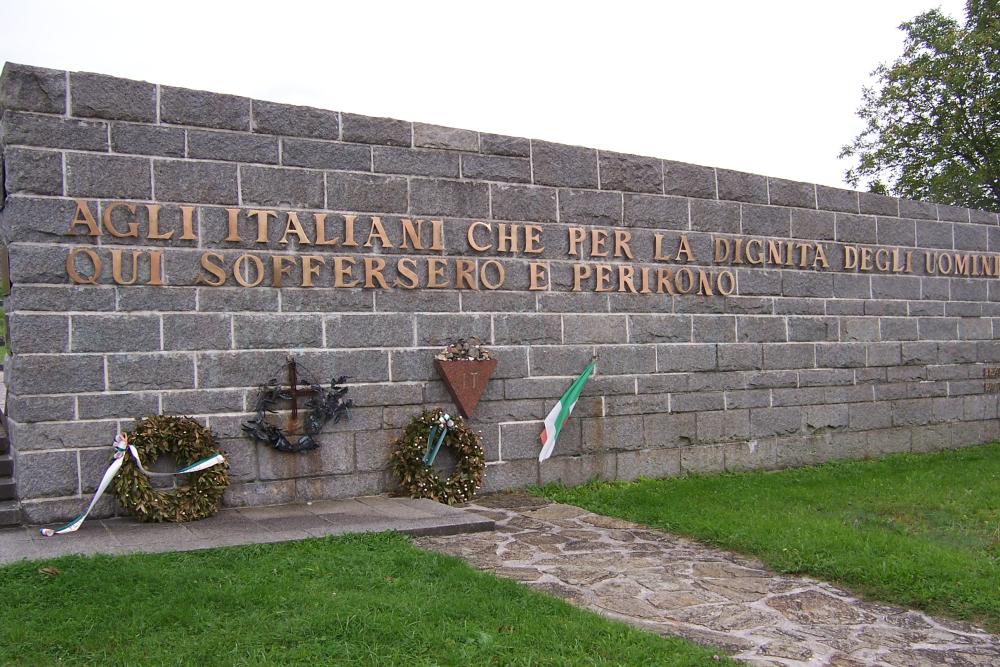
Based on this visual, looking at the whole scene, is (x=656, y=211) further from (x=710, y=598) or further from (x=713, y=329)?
(x=710, y=598)

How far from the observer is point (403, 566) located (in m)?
5.52

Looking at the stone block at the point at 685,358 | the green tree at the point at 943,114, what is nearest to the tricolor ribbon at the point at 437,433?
the stone block at the point at 685,358

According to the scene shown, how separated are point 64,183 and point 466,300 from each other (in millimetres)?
3255

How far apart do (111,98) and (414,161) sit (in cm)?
239

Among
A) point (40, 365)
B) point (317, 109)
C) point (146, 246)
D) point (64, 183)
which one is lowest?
point (40, 365)

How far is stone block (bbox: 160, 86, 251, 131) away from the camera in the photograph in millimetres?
7066

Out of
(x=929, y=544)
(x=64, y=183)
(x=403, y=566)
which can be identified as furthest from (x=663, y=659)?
(x=64, y=183)

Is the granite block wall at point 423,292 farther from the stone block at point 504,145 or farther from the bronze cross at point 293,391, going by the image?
the bronze cross at point 293,391

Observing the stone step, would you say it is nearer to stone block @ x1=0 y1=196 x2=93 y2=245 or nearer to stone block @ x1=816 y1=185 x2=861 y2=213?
stone block @ x1=0 y1=196 x2=93 y2=245

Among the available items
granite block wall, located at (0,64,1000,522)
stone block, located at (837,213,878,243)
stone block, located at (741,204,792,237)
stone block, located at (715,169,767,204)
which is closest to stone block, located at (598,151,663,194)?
granite block wall, located at (0,64,1000,522)

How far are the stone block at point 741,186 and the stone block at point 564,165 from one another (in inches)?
63.8

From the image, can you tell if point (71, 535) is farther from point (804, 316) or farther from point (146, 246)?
point (804, 316)

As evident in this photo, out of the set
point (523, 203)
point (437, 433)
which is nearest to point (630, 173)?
point (523, 203)

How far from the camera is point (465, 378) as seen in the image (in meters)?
8.05
